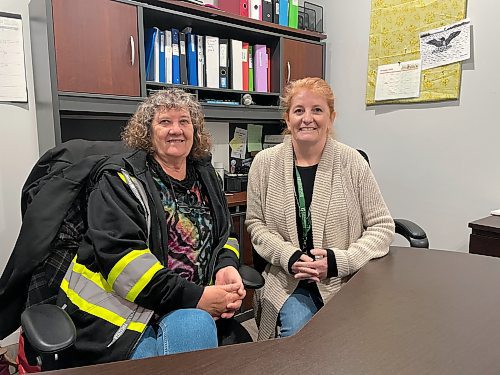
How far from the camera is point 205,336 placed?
123cm

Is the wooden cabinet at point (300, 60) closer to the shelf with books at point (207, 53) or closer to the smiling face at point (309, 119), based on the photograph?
the shelf with books at point (207, 53)

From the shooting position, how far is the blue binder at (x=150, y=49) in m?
2.16

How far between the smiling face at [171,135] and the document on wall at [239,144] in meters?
1.36

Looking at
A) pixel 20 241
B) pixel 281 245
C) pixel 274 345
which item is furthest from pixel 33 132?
pixel 274 345

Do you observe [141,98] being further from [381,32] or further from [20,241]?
[381,32]

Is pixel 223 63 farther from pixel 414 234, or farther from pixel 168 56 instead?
pixel 414 234

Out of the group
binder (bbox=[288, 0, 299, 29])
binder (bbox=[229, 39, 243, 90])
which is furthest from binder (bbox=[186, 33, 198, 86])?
binder (bbox=[288, 0, 299, 29])

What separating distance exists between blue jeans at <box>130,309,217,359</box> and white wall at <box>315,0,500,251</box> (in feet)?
5.99

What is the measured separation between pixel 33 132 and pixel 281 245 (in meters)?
1.46

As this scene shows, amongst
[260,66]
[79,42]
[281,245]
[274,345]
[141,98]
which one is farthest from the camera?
[260,66]

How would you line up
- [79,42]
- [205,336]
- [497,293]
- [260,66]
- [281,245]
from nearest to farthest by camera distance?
[497,293], [205,336], [281,245], [79,42], [260,66]

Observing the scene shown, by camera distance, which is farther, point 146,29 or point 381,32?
point 381,32

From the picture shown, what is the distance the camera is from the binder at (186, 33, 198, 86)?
2318 mm

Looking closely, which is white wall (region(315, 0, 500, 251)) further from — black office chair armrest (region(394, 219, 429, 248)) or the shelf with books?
black office chair armrest (region(394, 219, 429, 248))
